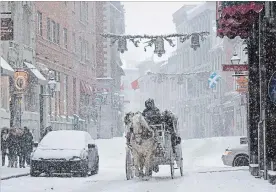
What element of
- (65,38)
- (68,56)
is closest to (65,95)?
(68,56)

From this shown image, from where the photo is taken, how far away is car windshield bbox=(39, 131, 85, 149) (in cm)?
2161

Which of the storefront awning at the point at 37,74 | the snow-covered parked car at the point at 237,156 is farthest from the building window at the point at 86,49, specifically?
the snow-covered parked car at the point at 237,156

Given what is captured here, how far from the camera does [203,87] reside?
78.6 m

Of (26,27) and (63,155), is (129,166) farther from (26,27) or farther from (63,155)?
(26,27)

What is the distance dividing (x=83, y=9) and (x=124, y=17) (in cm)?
2667

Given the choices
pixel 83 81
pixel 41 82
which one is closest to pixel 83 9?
pixel 83 81

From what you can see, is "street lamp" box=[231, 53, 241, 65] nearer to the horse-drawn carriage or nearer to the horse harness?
the horse-drawn carriage

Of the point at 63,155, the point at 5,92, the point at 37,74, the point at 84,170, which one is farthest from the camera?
the point at 37,74

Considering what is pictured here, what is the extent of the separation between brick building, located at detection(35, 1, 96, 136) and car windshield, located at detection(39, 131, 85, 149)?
555 inches

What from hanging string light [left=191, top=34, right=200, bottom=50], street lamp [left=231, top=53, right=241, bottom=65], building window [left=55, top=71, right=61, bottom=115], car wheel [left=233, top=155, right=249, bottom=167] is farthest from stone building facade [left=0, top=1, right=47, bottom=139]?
car wheel [left=233, top=155, right=249, bottom=167]

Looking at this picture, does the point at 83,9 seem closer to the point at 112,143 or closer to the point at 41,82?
the point at 112,143

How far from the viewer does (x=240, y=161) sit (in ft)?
83.8

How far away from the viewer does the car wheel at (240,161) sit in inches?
1003

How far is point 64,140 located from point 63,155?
1.12 metres
